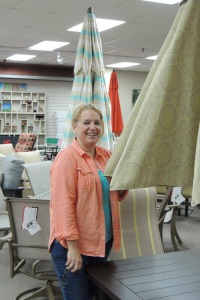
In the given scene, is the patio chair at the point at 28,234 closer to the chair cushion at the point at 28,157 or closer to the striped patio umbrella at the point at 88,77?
the striped patio umbrella at the point at 88,77

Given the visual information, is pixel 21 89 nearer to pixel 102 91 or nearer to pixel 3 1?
pixel 3 1

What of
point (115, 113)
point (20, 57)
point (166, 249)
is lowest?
point (166, 249)

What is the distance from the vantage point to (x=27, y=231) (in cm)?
303

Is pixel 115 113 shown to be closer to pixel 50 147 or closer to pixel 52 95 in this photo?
pixel 50 147

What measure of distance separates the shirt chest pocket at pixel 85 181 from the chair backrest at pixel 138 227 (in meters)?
0.87

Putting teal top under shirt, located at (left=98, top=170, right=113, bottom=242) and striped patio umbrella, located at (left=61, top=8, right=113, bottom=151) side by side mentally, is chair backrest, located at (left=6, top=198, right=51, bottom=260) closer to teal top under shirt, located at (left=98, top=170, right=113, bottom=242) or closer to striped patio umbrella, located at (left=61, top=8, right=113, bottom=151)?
striped patio umbrella, located at (left=61, top=8, right=113, bottom=151)

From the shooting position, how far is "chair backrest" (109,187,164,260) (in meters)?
2.94

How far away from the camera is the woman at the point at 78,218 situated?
80.3 inches

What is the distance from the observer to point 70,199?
206 cm

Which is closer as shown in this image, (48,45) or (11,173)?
(11,173)

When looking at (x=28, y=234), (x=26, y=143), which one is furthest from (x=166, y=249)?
(x=26, y=143)

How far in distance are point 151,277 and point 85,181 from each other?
22.4 inches

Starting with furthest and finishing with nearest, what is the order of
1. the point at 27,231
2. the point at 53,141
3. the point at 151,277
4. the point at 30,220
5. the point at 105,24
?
the point at 53,141, the point at 105,24, the point at 27,231, the point at 30,220, the point at 151,277

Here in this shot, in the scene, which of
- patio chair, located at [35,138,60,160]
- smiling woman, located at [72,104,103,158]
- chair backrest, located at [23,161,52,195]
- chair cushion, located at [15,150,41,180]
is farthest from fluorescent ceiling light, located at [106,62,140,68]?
smiling woman, located at [72,104,103,158]
